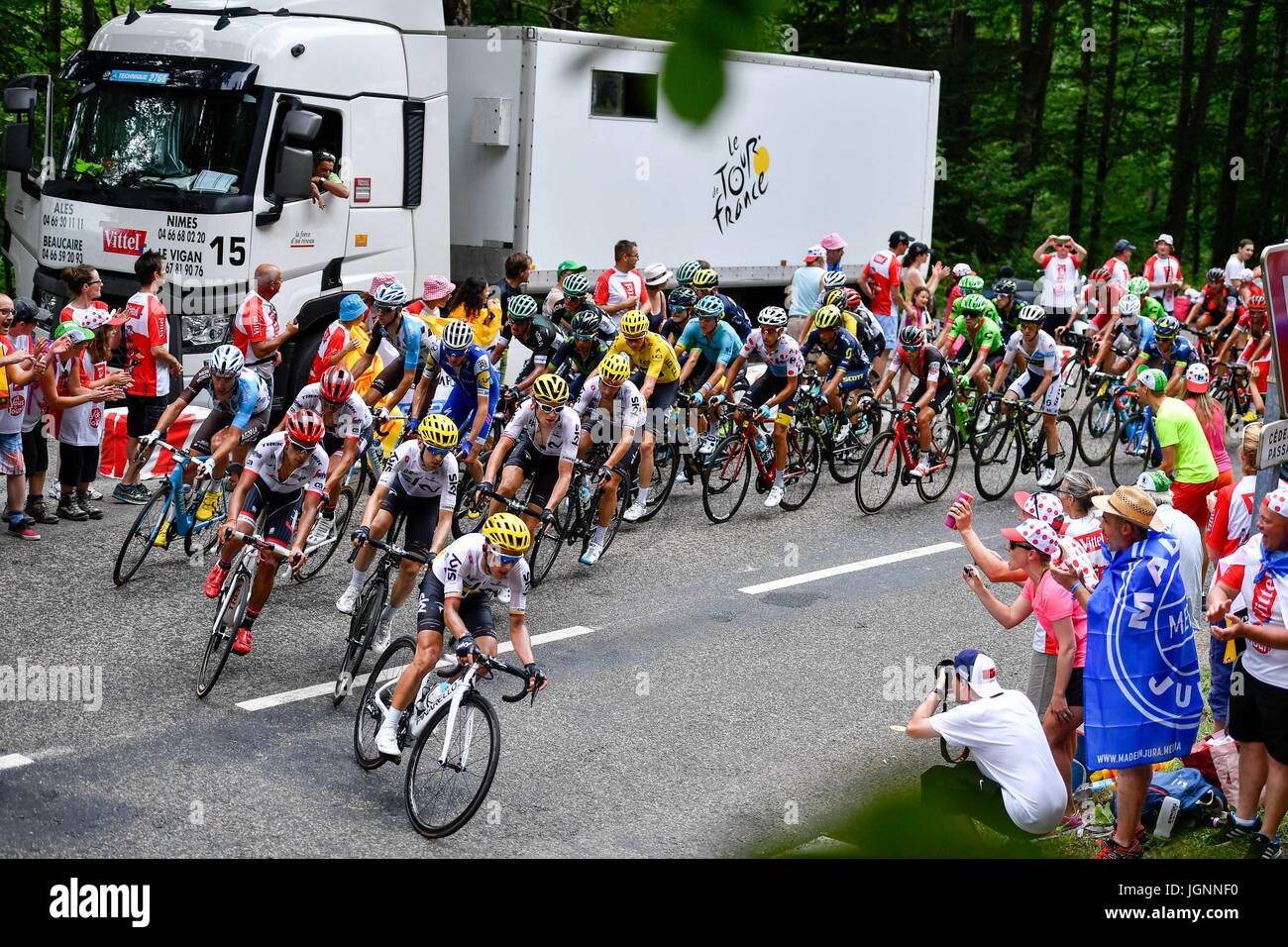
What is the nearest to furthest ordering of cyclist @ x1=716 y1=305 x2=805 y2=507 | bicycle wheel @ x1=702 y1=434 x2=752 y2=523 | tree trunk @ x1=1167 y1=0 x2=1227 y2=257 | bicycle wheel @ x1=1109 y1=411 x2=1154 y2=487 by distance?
bicycle wheel @ x1=702 y1=434 x2=752 y2=523
cyclist @ x1=716 y1=305 x2=805 y2=507
bicycle wheel @ x1=1109 y1=411 x2=1154 y2=487
tree trunk @ x1=1167 y1=0 x2=1227 y2=257

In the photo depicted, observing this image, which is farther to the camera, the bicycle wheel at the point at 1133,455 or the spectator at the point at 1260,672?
the bicycle wheel at the point at 1133,455

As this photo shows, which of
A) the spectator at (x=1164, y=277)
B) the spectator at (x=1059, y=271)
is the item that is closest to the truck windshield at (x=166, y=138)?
the spectator at (x=1059, y=271)

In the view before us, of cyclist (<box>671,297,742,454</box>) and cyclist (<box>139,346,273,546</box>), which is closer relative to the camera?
cyclist (<box>139,346,273,546</box>)

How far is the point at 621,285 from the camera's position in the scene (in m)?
15.8

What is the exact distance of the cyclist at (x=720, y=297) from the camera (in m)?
14.3

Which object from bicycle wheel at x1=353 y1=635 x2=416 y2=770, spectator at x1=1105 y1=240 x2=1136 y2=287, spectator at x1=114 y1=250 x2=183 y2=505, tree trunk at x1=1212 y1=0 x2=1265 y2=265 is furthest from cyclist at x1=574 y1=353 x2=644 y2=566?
tree trunk at x1=1212 y1=0 x2=1265 y2=265

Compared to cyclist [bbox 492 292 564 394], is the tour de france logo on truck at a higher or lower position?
higher

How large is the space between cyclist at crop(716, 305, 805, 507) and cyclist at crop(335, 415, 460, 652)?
15.2 feet

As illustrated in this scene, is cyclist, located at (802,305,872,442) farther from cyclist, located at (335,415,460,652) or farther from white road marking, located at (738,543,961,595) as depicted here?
cyclist, located at (335,415,460,652)

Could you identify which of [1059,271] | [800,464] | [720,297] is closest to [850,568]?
[800,464]

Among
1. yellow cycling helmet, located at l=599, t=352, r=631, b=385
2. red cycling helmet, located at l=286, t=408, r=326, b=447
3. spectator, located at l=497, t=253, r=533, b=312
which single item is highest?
spectator, located at l=497, t=253, r=533, b=312

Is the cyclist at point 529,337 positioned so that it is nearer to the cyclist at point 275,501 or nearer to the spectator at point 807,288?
the cyclist at point 275,501

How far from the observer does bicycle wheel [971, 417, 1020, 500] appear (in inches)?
596
